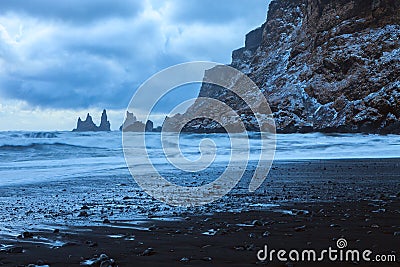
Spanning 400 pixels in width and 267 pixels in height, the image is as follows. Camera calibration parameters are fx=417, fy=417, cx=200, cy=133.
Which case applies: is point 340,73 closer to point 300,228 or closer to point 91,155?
point 91,155

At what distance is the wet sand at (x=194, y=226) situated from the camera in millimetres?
3170

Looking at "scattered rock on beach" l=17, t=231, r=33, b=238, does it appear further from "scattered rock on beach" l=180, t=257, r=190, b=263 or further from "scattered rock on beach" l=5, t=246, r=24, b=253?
"scattered rock on beach" l=180, t=257, r=190, b=263

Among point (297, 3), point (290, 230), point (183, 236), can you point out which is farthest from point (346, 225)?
point (297, 3)

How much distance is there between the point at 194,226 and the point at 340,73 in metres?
39.6

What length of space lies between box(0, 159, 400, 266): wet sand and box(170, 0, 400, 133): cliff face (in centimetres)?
2761

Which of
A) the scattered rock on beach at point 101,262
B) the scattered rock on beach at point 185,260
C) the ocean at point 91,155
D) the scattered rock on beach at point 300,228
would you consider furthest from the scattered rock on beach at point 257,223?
the ocean at point 91,155

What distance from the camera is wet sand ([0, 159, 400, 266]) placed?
317 centimetres

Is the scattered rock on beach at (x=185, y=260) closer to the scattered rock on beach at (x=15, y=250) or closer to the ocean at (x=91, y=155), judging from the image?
the scattered rock on beach at (x=15, y=250)

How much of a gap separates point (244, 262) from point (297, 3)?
70.8 meters

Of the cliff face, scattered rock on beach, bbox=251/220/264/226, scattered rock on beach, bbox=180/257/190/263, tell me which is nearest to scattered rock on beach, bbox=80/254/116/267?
scattered rock on beach, bbox=180/257/190/263

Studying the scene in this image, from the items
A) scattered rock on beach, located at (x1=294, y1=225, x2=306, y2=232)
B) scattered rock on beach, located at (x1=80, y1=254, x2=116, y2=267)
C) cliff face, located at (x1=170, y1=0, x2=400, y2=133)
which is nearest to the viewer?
scattered rock on beach, located at (x1=80, y1=254, x2=116, y2=267)

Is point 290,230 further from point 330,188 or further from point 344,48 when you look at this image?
point 344,48

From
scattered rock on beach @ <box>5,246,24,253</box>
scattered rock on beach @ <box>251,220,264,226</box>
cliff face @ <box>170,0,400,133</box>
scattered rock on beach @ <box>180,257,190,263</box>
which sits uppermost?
cliff face @ <box>170,0,400,133</box>

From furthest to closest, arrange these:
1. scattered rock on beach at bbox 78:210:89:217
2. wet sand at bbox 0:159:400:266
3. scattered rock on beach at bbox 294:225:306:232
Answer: scattered rock on beach at bbox 78:210:89:217, scattered rock on beach at bbox 294:225:306:232, wet sand at bbox 0:159:400:266
